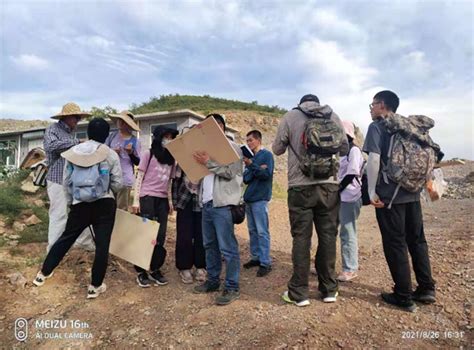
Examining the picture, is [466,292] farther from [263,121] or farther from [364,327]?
[263,121]

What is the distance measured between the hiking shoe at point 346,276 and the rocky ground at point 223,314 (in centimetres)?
7

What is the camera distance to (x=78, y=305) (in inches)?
143

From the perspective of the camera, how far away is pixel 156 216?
4.27m

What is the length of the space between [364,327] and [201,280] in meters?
1.97

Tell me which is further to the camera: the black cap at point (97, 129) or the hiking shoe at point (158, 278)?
the hiking shoe at point (158, 278)

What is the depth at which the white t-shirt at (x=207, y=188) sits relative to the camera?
12.1 ft

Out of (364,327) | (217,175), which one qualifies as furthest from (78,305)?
(364,327)

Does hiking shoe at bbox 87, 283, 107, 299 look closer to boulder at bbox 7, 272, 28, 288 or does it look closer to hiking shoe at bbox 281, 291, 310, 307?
boulder at bbox 7, 272, 28, 288

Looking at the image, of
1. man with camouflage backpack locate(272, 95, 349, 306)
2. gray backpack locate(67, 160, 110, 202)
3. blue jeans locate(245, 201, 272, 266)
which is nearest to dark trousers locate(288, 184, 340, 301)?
man with camouflage backpack locate(272, 95, 349, 306)

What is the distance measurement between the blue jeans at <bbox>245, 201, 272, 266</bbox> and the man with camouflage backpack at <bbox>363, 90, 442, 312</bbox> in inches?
60.4

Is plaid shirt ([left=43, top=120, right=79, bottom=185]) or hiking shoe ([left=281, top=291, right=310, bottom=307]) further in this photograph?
plaid shirt ([left=43, top=120, right=79, bottom=185])

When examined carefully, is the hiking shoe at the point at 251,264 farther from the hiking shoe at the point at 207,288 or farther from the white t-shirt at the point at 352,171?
the white t-shirt at the point at 352,171

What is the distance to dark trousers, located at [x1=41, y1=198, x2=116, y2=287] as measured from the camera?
12.1 ft

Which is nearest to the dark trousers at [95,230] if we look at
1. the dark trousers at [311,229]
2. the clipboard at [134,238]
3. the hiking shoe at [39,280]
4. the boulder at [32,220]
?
the hiking shoe at [39,280]
